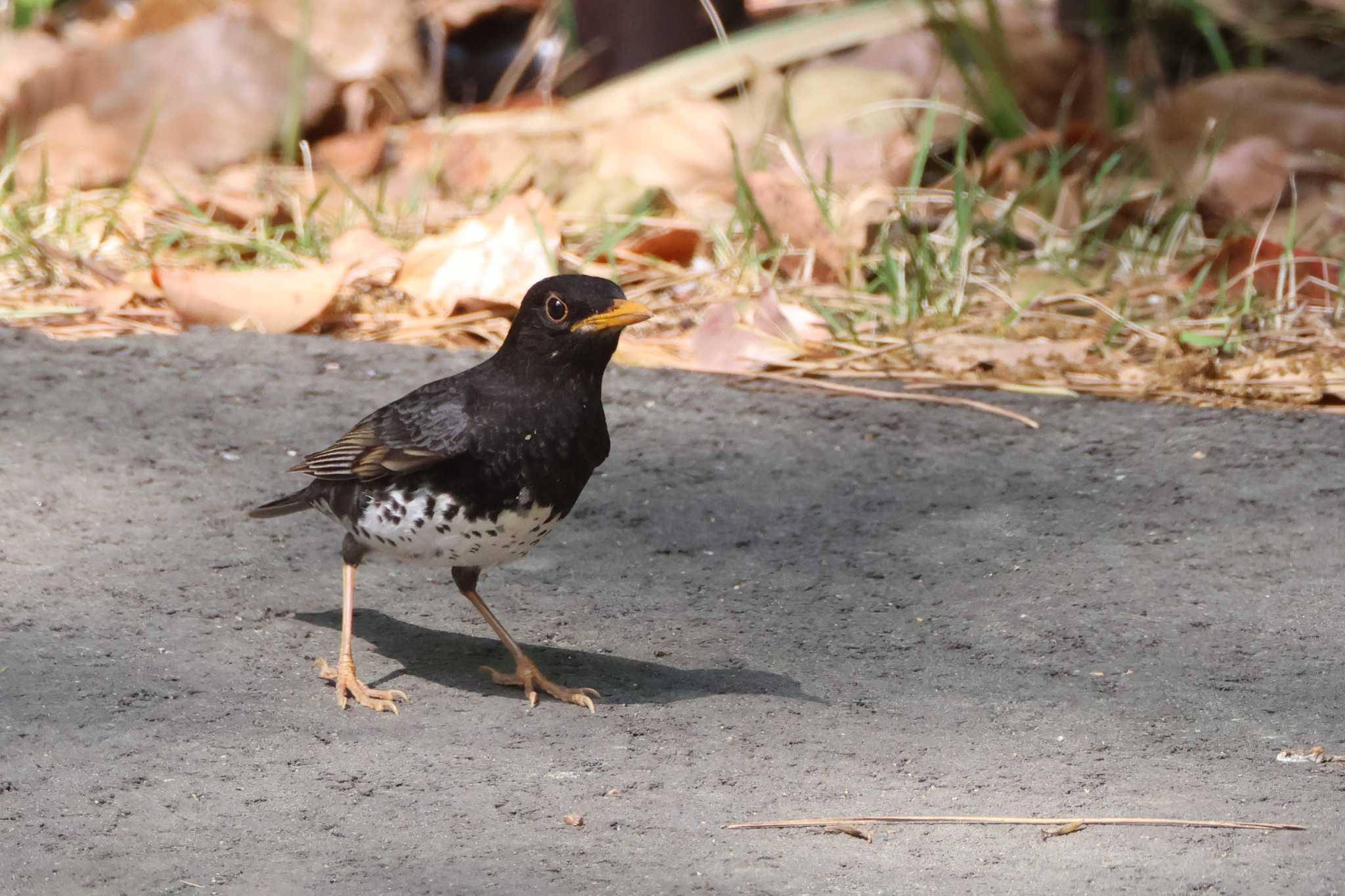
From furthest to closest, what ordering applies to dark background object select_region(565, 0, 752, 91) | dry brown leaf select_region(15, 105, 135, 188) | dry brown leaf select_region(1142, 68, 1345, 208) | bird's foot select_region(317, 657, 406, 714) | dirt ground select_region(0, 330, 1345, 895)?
dark background object select_region(565, 0, 752, 91)
dry brown leaf select_region(15, 105, 135, 188)
dry brown leaf select_region(1142, 68, 1345, 208)
bird's foot select_region(317, 657, 406, 714)
dirt ground select_region(0, 330, 1345, 895)

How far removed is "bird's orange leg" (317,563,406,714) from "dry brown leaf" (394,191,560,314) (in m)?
1.97

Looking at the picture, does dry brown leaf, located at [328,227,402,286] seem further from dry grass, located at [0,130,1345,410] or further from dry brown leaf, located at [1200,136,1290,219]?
dry brown leaf, located at [1200,136,1290,219]

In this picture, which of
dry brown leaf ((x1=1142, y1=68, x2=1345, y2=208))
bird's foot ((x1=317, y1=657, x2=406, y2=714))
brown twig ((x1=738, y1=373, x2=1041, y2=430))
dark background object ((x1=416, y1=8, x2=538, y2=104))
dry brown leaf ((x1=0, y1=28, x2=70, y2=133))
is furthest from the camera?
dark background object ((x1=416, y1=8, x2=538, y2=104))

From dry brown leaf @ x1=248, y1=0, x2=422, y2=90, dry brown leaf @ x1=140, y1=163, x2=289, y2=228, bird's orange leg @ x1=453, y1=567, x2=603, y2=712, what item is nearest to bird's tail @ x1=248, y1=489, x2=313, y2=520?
bird's orange leg @ x1=453, y1=567, x2=603, y2=712

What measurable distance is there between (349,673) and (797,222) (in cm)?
328

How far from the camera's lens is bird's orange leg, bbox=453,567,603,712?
11.0 ft

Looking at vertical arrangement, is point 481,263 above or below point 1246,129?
below

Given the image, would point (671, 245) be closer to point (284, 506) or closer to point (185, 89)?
point (284, 506)

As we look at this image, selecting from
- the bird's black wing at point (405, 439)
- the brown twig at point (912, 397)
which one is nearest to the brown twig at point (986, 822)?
the bird's black wing at point (405, 439)

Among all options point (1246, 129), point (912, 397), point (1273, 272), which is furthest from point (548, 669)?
point (1246, 129)

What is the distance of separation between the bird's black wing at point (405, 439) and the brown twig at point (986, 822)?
1.17 meters

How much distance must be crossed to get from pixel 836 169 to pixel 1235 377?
2.46 meters

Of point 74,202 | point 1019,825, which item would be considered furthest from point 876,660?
point 74,202

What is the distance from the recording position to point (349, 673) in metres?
3.32
